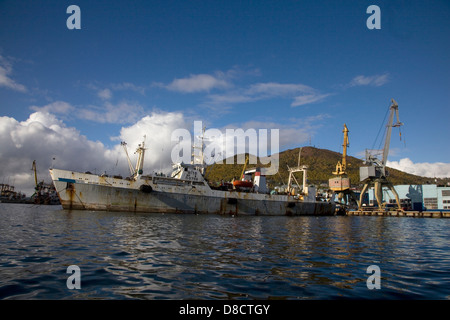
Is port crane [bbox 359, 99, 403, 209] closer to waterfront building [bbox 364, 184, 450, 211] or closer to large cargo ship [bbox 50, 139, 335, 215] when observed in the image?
waterfront building [bbox 364, 184, 450, 211]

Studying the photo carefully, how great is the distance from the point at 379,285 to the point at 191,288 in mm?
5394

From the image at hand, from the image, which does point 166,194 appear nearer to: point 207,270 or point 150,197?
point 150,197

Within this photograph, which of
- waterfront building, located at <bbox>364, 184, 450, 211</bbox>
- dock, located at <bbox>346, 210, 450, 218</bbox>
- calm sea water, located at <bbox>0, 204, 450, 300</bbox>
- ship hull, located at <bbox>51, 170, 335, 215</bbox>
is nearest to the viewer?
calm sea water, located at <bbox>0, 204, 450, 300</bbox>

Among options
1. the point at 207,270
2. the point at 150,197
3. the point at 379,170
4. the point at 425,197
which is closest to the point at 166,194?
the point at 150,197

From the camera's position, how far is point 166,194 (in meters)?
38.2

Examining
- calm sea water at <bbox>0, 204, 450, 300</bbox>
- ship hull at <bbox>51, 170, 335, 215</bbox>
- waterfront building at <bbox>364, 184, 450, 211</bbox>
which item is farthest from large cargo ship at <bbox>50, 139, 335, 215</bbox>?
waterfront building at <bbox>364, 184, 450, 211</bbox>

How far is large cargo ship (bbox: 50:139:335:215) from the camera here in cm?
3441

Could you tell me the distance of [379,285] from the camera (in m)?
7.11

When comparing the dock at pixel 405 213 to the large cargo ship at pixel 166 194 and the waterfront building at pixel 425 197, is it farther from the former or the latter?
the large cargo ship at pixel 166 194

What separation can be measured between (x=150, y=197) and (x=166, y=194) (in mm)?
2426

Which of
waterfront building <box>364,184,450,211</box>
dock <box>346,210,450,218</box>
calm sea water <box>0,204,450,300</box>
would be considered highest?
calm sea water <box>0,204,450,300</box>

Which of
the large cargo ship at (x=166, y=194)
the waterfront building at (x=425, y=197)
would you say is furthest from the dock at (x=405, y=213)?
the large cargo ship at (x=166, y=194)
